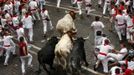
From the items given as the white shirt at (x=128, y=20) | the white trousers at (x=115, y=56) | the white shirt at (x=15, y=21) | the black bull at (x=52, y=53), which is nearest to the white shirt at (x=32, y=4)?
the white shirt at (x=15, y=21)

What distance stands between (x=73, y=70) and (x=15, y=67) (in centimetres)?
463

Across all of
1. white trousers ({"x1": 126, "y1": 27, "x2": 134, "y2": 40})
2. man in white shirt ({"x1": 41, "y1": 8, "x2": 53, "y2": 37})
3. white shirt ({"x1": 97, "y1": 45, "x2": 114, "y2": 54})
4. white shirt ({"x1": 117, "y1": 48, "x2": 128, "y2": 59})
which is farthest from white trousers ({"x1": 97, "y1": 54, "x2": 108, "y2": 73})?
man in white shirt ({"x1": 41, "y1": 8, "x2": 53, "y2": 37})

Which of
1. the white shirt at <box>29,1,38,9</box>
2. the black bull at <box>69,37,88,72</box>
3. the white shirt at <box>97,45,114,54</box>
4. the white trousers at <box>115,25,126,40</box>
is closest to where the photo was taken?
the black bull at <box>69,37,88,72</box>

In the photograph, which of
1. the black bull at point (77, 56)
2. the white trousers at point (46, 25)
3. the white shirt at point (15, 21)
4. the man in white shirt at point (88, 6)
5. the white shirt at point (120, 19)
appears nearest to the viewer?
the black bull at point (77, 56)

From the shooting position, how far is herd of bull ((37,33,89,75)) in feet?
54.5

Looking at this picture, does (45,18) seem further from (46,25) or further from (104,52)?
(104,52)

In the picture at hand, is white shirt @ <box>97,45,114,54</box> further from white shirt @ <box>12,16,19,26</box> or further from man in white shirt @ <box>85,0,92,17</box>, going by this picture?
man in white shirt @ <box>85,0,92,17</box>

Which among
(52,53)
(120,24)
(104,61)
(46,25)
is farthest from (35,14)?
(104,61)

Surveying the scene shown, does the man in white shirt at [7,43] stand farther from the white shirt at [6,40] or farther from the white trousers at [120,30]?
the white trousers at [120,30]

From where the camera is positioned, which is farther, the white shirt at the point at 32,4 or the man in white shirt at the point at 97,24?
the white shirt at the point at 32,4

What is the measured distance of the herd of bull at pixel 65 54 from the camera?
16625 mm

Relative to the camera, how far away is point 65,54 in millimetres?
16531

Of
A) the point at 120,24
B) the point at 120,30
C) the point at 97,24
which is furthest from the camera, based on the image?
the point at 120,30

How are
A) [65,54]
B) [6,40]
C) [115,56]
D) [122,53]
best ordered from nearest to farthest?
[65,54]
[122,53]
[115,56]
[6,40]
